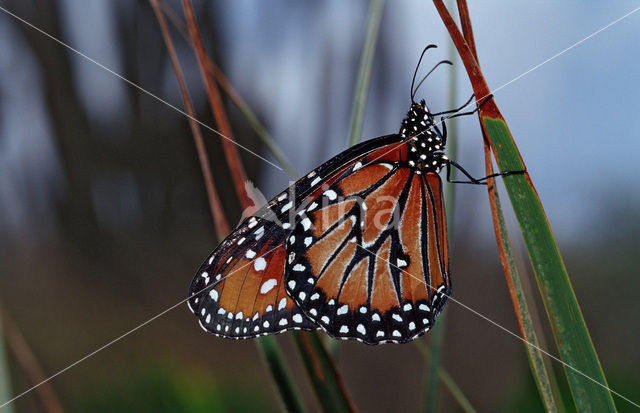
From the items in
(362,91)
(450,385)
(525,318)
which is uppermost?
(362,91)

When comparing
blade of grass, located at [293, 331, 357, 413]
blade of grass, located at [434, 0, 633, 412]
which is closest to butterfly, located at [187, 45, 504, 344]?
blade of grass, located at [293, 331, 357, 413]

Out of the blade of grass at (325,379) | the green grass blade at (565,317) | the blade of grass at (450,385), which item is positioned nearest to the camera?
the green grass blade at (565,317)

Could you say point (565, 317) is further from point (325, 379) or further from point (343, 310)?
point (343, 310)

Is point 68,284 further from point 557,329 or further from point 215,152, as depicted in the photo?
point 557,329

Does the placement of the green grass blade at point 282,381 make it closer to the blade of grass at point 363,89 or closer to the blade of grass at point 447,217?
the blade of grass at point 363,89


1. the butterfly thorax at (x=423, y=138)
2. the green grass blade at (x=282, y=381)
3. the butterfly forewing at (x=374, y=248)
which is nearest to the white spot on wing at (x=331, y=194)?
the butterfly forewing at (x=374, y=248)

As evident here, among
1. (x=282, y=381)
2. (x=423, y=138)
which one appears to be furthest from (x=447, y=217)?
(x=282, y=381)
